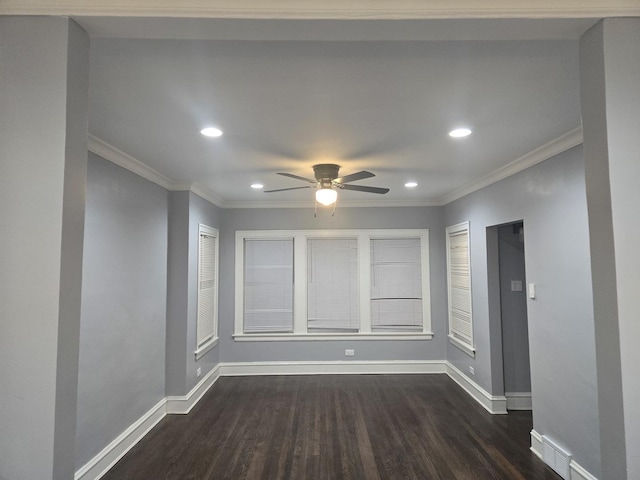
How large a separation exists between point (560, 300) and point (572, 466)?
125cm

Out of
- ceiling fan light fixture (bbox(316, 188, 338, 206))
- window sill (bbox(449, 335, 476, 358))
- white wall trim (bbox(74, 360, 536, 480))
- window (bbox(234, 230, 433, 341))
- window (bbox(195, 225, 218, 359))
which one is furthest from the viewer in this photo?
window (bbox(234, 230, 433, 341))

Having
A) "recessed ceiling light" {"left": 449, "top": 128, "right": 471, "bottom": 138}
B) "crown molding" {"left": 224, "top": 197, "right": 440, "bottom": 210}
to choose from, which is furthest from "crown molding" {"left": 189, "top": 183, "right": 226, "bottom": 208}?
"recessed ceiling light" {"left": 449, "top": 128, "right": 471, "bottom": 138}

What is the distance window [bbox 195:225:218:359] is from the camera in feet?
15.2

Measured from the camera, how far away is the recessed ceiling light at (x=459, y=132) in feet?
8.48

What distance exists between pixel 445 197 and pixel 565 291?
9.04ft

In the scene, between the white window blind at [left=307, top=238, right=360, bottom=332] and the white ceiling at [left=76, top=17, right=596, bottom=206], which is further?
the white window blind at [left=307, top=238, right=360, bottom=332]

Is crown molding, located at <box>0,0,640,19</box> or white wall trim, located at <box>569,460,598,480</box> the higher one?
crown molding, located at <box>0,0,640,19</box>

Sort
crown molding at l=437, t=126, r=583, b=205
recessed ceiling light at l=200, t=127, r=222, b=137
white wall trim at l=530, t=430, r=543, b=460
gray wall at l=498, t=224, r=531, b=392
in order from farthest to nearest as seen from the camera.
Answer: gray wall at l=498, t=224, r=531, b=392
white wall trim at l=530, t=430, r=543, b=460
crown molding at l=437, t=126, r=583, b=205
recessed ceiling light at l=200, t=127, r=222, b=137

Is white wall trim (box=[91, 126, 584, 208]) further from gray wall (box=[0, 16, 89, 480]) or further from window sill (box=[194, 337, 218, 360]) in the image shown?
window sill (box=[194, 337, 218, 360])

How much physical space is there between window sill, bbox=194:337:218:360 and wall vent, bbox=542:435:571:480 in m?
3.80

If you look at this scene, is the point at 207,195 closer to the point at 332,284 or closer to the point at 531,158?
the point at 332,284

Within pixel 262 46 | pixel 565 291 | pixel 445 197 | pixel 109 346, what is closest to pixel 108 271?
pixel 109 346

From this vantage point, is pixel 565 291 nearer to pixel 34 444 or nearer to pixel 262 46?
pixel 262 46

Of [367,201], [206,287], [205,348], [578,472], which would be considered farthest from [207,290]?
[578,472]
